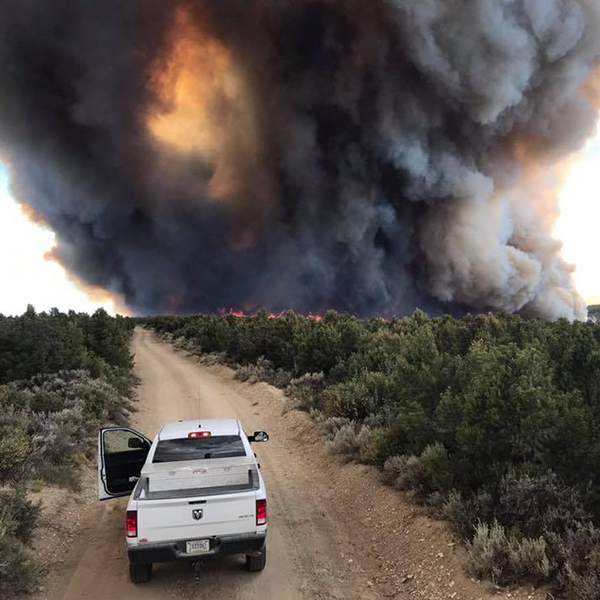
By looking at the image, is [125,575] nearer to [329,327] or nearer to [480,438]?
[480,438]

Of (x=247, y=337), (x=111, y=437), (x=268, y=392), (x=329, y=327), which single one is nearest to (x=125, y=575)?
(x=111, y=437)

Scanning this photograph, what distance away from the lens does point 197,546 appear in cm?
588

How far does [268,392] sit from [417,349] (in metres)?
9.61

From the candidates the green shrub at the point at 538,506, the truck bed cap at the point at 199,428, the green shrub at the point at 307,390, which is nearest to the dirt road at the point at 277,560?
the truck bed cap at the point at 199,428

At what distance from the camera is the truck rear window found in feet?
22.9

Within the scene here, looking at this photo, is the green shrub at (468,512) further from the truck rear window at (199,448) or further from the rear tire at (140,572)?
the rear tire at (140,572)

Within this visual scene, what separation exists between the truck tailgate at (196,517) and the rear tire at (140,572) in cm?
97

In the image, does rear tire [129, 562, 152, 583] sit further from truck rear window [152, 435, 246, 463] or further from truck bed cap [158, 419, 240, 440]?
truck bed cap [158, 419, 240, 440]

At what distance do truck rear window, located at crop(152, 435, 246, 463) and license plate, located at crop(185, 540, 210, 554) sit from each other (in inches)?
50.2

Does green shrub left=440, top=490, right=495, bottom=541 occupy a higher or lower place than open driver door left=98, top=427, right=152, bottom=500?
lower

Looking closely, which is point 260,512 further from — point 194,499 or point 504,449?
point 504,449

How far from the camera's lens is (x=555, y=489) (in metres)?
6.57

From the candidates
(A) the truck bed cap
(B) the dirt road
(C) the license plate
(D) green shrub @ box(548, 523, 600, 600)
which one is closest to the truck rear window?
(A) the truck bed cap

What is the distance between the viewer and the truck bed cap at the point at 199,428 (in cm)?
740
